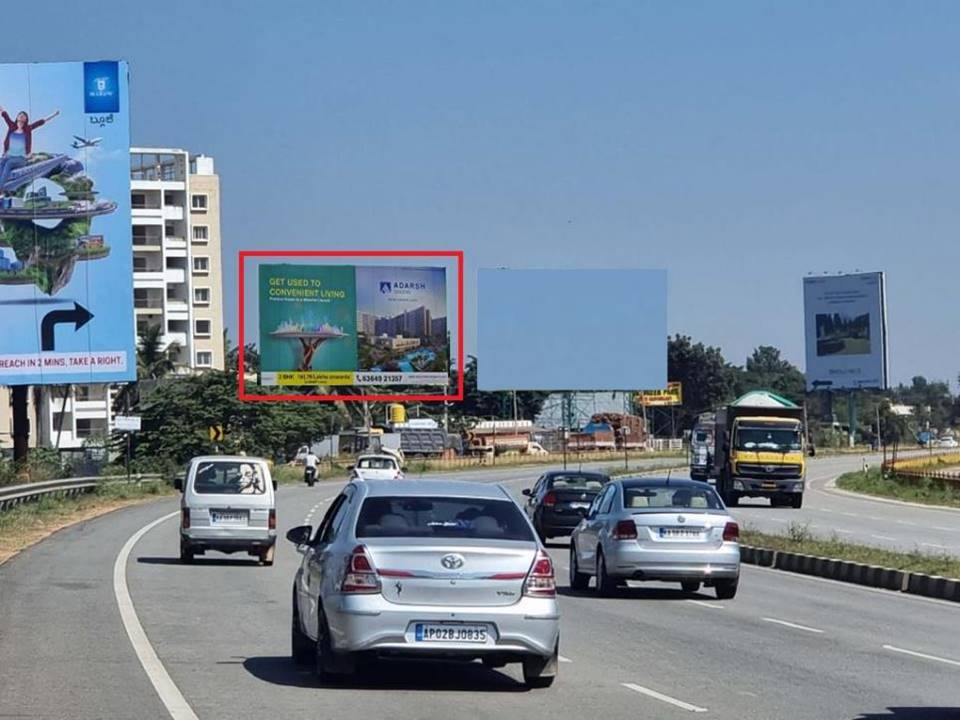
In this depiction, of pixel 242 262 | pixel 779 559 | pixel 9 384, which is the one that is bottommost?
pixel 779 559

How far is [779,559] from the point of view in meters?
29.7

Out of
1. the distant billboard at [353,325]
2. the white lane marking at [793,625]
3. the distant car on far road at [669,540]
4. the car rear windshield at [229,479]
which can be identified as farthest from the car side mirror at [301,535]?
the distant billboard at [353,325]

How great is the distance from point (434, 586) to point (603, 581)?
10.5 meters

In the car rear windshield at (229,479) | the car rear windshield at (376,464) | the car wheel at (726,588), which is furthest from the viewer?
the car rear windshield at (376,464)

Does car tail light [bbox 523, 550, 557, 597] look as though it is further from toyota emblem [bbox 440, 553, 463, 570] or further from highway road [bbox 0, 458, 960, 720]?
highway road [bbox 0, 458, 960, 720]

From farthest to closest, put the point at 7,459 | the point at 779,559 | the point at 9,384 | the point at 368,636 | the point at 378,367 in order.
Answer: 1. the point at 378,367
2. the point at 7,459
3. the point at 9,384
4. the point at 779,559
5. the point at 368,636

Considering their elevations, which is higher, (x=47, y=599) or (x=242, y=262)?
(x=242, y=262)

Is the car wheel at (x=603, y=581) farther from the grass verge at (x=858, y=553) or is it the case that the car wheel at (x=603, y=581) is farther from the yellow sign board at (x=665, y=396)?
the yellow sign board at (x=665, y=396)

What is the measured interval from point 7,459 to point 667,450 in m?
67.2

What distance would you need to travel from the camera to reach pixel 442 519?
12.9 metres

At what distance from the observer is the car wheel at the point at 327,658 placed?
12.5 metres

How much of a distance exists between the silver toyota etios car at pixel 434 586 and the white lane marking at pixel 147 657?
1158 millimetres

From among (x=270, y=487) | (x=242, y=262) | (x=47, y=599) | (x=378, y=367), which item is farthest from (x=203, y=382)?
(x=47, y=599)

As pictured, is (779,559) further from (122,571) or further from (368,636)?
(368,636)
